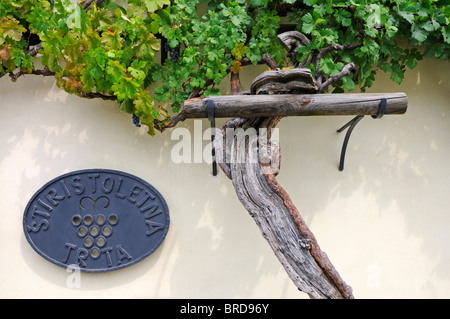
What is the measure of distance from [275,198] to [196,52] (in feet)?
3.42

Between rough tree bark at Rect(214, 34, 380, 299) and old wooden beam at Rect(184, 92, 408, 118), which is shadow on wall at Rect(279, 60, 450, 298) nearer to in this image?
rough tree bark at Rect(214, 34, 380, 299)

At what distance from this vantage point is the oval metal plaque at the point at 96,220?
3172 mm

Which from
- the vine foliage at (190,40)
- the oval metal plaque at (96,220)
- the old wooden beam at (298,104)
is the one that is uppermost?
the vine foliage at (190,40)

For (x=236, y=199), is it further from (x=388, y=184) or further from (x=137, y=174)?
(x=388, y=184)

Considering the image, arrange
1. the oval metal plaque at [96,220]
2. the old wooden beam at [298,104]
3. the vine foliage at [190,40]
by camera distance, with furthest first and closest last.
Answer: the oval metal plaque at [96,220], the vine foliage at [190,40], the old wooden beam at [298,104]

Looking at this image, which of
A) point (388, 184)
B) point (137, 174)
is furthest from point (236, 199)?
point (388, 184)

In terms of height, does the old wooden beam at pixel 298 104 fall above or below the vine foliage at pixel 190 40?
below

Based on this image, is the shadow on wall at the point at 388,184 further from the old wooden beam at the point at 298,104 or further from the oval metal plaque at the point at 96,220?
the oval metal plaque at the point at 96,220

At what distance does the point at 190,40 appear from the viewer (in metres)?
2.97

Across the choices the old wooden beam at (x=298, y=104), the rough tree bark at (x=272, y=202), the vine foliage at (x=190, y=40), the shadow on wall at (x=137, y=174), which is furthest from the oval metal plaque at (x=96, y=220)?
the old wooden beam at (x=298, y=104)

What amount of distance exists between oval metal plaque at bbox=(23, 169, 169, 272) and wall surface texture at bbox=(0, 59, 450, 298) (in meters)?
0.09

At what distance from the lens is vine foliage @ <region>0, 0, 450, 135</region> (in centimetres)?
282

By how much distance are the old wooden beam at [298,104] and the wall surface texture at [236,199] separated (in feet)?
2.64

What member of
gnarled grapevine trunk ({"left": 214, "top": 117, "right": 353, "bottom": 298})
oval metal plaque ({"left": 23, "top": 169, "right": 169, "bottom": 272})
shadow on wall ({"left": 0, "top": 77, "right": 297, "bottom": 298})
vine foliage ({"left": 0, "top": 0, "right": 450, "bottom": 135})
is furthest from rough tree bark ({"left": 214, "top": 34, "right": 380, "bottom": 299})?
oval metal plaque ({"left": 23, "top": 169, "right": 169, "bottom": 272})
